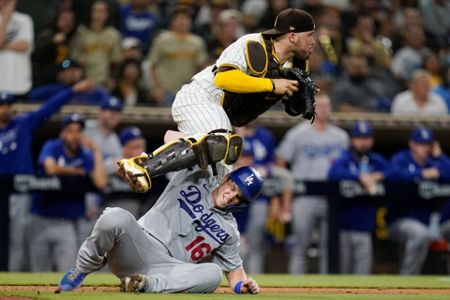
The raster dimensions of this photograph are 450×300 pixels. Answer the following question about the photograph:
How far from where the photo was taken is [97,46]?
40.8 feet

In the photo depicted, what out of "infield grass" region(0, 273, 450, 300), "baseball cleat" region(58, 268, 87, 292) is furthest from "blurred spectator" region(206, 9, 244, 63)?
"baseball cleat" region(58, 268, 87, 292)

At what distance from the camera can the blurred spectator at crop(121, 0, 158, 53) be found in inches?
512

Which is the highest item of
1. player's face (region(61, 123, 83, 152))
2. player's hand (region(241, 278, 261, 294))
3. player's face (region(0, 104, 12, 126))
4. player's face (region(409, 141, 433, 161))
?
player's hand (region(241, 278, 261, 294))

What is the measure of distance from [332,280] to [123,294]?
306cm

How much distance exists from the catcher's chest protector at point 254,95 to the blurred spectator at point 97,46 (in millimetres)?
4995

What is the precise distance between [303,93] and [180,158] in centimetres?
107

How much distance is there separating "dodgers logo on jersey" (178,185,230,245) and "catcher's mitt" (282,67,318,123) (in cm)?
105

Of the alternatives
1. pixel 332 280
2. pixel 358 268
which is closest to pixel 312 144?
pixel 358 268

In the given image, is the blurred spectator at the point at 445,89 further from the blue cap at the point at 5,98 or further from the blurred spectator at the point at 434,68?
the blue cap at the point at 5,98

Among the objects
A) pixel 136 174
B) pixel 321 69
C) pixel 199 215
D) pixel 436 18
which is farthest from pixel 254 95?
pixel 436 18

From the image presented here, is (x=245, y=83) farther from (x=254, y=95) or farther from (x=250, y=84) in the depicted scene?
(x=254, y=95)

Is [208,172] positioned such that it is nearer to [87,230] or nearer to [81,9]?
[87,230]

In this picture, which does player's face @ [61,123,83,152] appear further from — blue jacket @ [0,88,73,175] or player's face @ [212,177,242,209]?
player's face @ [212,177,242,209]

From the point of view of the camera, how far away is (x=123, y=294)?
6637 mm
